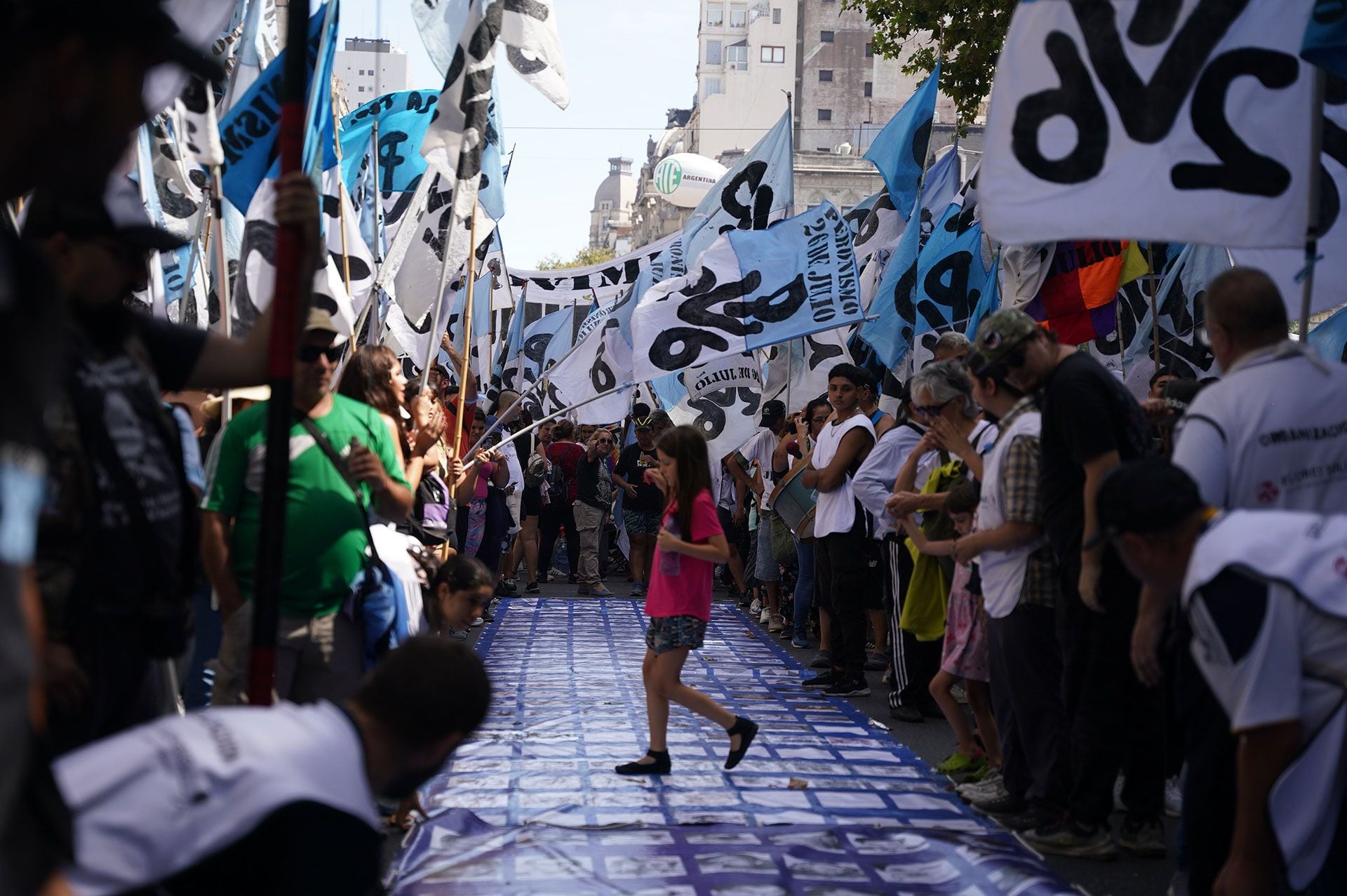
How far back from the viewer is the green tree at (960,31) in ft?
→ 55.7

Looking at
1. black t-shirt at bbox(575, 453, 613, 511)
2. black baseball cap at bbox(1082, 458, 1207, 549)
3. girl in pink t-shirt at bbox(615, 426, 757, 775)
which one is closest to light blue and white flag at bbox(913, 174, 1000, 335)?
girl in pink t-shirt at bbox(615, 426, 757, 775)

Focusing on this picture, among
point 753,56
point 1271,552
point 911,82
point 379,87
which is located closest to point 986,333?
point 1271,552

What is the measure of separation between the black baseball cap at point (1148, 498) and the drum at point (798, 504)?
7857mm

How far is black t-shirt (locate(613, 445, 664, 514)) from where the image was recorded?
1672 centimetres

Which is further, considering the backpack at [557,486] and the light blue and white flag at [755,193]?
the backpack at [557,486]

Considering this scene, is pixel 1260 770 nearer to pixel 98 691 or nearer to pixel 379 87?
pixel 98 691

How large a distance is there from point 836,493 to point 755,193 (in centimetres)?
555

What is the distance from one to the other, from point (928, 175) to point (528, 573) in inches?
262

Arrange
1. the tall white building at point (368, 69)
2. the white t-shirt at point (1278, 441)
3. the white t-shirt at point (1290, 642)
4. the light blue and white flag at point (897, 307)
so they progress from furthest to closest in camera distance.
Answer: the tall white building at point (368, 69)
the light blue and white flag at point (897, 307)
the white t-shirt at point (1278, 441)
the white t-shirt at point (1290, 642)

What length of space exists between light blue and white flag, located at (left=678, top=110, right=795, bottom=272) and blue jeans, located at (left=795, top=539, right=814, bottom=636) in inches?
156

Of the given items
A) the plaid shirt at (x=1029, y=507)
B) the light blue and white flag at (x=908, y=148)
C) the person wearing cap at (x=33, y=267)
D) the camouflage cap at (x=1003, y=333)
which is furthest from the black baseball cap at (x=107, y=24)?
the light blue and white flag at (x=908, y=148)

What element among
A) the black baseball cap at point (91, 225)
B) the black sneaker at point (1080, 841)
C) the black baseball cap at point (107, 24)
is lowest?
the black sneaker at point (1080, 841)

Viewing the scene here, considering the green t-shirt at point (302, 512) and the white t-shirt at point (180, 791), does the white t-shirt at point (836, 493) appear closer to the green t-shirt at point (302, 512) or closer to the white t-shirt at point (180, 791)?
the green t-shirt at point (302, 512)

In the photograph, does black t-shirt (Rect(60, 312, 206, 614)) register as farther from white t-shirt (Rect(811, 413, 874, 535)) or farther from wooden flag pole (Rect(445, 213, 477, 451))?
white t-shirt (Rect(811, 413, 874, 535))
